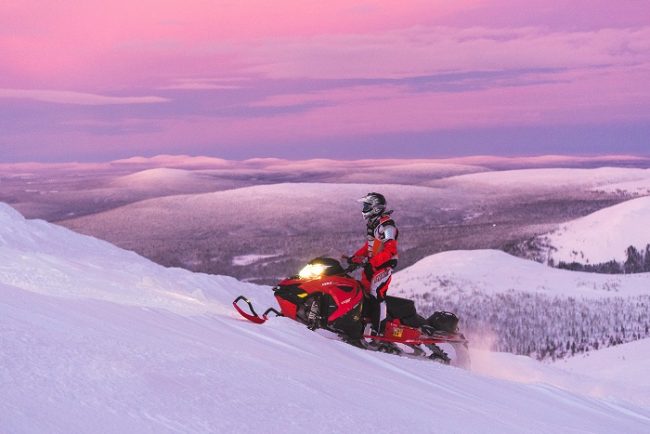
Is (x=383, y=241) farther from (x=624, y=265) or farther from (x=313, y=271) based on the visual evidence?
(x=624, y=265)

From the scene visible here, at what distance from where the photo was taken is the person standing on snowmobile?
412 inches

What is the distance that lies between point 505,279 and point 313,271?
170 ft

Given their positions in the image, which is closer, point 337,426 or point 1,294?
point 337,426

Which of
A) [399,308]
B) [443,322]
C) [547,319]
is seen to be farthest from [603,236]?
[399,308]

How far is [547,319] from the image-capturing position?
45.1m

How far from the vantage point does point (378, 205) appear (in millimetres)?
10539

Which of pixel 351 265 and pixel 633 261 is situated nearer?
pixel 351 265

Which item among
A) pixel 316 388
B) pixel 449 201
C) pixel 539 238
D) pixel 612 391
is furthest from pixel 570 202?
pixel 316 388

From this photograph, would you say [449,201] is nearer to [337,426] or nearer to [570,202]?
[570,202]

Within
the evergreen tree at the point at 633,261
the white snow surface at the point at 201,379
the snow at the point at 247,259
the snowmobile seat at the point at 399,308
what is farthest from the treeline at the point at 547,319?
the snow at the point at 247,259

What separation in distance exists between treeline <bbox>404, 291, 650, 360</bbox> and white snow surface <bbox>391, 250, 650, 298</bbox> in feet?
6.95

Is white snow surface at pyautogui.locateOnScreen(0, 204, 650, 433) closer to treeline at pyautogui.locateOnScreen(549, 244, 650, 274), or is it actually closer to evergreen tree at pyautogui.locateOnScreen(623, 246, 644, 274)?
treeline at pyautogui.locateOnScreen(549, 244, 650, 274)

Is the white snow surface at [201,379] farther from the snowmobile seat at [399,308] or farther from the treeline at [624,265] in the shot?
the treeline at [624,265]

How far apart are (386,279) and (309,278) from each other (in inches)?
46.0
